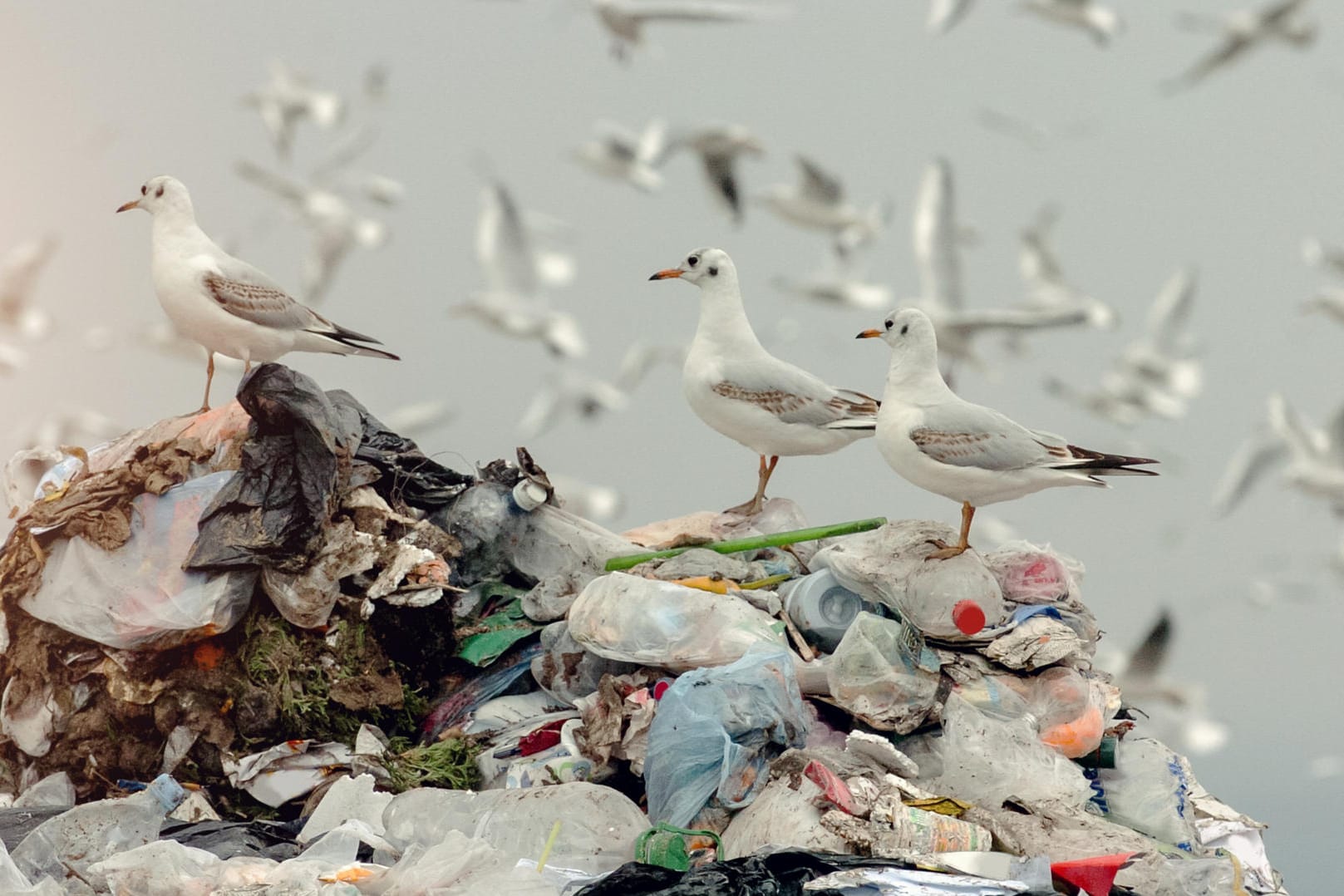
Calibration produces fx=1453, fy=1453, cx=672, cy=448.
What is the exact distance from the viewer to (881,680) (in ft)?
11.6

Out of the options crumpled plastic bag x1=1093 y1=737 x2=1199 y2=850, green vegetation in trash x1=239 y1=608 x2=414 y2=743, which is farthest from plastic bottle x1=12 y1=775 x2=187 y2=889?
crumpled plastic bag x1=1093 y1=737 x2=1199 y2=850

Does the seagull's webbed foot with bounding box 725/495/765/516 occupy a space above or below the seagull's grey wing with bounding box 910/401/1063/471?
below

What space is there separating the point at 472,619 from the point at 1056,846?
1.86m

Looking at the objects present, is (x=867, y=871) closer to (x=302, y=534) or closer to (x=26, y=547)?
(x=302, y=534)

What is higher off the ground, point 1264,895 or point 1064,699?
point 1064,699

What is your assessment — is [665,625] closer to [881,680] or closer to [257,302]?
[881,680]

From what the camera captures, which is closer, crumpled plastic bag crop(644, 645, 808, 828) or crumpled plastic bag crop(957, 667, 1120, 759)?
crumpled plastic bag crop(644, 645, 808, 828)

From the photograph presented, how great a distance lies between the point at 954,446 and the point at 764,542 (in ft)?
2.35

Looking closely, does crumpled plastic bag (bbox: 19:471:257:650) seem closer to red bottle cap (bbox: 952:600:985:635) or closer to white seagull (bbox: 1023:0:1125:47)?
red bottle cap (bbox: 952:600:985:635)

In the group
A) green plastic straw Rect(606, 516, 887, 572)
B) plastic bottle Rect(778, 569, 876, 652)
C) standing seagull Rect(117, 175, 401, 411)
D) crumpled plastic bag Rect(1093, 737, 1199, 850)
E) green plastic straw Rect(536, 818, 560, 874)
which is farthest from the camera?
standing seagull Rect(117, 175, 401, 411)

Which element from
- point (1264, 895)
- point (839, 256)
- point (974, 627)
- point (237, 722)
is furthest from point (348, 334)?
point (1264, 895)

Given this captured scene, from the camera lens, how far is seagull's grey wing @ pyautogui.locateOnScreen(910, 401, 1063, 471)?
3.85 metres

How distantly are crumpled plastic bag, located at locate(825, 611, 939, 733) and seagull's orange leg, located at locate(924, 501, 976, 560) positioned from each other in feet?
1.37

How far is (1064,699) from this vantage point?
3.82 m
